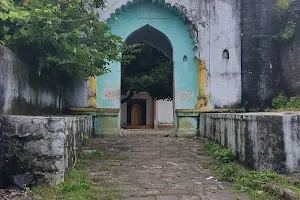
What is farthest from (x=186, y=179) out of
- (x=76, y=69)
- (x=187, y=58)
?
(x=187, y=58)

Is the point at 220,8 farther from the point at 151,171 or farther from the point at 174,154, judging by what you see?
the point at 151,171

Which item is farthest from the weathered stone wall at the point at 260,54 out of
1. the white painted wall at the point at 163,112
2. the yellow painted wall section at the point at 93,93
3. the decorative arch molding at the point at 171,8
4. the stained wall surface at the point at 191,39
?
the white painted wall at the point at 163,112

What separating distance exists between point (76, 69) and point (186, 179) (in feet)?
8.65

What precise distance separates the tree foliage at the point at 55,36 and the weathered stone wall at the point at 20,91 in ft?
0.71

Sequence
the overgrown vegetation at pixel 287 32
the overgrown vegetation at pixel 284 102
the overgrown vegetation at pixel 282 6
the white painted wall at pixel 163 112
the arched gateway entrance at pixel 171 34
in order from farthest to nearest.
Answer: the white painted wall at pixel 163 112
the arched gateway entrance at pixel 171 34
the overgrown vegetation at pixel 282 6
the overgrown vegetation at pixel 287 32
the overgrown vegetation at pixel 284 102

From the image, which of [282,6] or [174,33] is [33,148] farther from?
[282,6]

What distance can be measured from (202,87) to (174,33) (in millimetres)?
1620

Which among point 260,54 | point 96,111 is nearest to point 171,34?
point 260,54

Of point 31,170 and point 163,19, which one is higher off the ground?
point 163,19

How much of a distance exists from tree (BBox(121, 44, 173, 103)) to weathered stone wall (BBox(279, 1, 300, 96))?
5.31 metres

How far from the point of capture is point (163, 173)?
15.3ft

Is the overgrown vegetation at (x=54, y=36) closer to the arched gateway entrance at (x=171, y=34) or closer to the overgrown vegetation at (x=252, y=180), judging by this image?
the overgrown vegetation at (x=252, y=180)

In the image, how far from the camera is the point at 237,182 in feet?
13.4

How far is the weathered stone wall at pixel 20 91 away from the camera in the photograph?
439 cm
